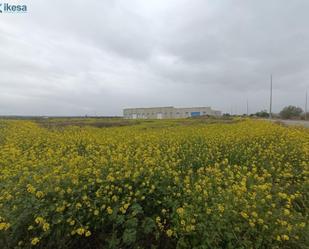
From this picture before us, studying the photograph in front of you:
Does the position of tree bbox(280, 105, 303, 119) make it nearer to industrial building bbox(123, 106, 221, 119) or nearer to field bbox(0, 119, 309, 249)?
industrial building bbox(123, 106, 221, 119)

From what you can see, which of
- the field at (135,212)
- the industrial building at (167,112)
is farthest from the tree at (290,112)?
the field at (135,212)

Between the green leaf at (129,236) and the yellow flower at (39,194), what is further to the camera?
the yellow flower at (39,194)

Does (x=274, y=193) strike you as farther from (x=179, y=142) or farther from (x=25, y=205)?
(x=25, y=205)

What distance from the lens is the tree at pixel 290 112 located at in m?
56.0

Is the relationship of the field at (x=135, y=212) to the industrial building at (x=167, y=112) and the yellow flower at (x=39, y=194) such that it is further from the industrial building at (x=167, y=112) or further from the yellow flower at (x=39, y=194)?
the industrial building at (x=167, y=112)

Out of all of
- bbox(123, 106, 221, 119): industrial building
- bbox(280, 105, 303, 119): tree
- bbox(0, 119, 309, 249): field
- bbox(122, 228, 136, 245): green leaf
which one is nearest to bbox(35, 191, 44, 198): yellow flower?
bbox(0, 119, 309, 249): field

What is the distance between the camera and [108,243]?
2178 mm

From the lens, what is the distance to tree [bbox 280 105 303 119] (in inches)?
2206

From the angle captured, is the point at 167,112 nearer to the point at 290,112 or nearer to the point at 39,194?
the point at 290,112

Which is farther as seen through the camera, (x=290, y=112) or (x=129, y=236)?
(x=290, y=112)

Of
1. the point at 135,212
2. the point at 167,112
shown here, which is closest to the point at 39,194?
the point at 135,212

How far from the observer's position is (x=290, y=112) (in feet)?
188

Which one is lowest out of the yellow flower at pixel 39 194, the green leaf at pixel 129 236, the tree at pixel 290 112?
the green leaf at pixel 129 236

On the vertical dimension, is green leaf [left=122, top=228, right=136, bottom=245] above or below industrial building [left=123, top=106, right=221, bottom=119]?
below
